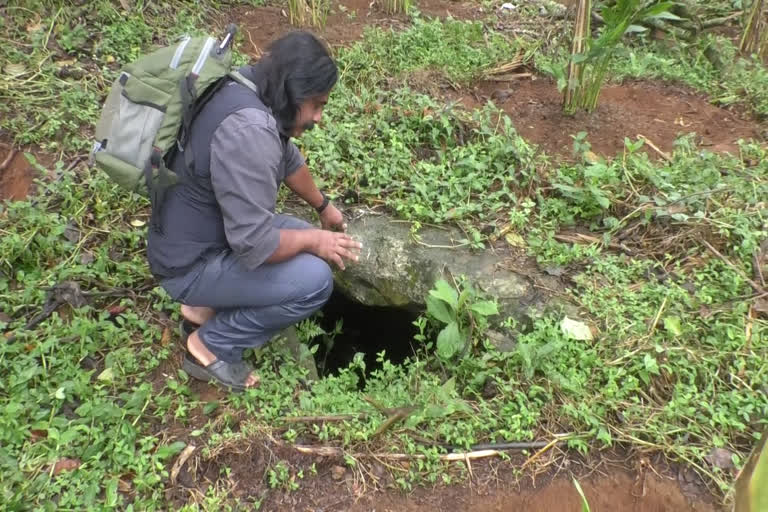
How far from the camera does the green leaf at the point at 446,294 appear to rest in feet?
9.06

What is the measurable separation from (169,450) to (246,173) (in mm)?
1156

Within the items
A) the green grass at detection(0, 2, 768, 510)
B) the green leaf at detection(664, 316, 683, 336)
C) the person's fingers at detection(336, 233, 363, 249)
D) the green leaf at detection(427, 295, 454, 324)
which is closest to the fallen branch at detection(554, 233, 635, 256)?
the green grass at detection(0, 2, 768, 510)

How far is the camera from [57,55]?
13.9 ft

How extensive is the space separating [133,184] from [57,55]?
2.76 m

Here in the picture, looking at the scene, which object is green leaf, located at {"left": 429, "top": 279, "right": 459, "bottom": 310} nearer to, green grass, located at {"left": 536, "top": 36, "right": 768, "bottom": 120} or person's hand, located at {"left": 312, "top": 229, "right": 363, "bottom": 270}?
person's hand, located at {"left": 312, "top": 229, "right": 363, "bottom": 270}

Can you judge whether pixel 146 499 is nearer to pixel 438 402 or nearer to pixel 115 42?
pixel 438 402

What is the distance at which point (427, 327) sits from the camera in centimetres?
331

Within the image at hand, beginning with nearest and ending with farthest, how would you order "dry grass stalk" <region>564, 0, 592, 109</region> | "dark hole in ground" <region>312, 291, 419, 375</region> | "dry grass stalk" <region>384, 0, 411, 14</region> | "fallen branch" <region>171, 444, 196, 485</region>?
"fallen branch" <region>171, 444, 196, 485</region>
"dark hole in ground" <region>312, 291, 419, 375</region>
"dry grass stalk" <region>564, 0, 592, 109</region>
"dry grass stalk" <region>384, 0, 411, 14</region>

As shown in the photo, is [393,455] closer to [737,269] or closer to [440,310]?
[440,310]

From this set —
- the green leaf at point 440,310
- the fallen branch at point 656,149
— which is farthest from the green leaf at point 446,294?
the fallen branch at point 656,149

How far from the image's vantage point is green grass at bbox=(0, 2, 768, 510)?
7.76ft

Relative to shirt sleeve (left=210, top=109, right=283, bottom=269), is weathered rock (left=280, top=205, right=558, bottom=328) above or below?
below

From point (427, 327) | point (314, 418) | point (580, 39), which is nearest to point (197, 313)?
point (314, 418)

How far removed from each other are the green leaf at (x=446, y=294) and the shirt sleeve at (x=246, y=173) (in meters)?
0.93
